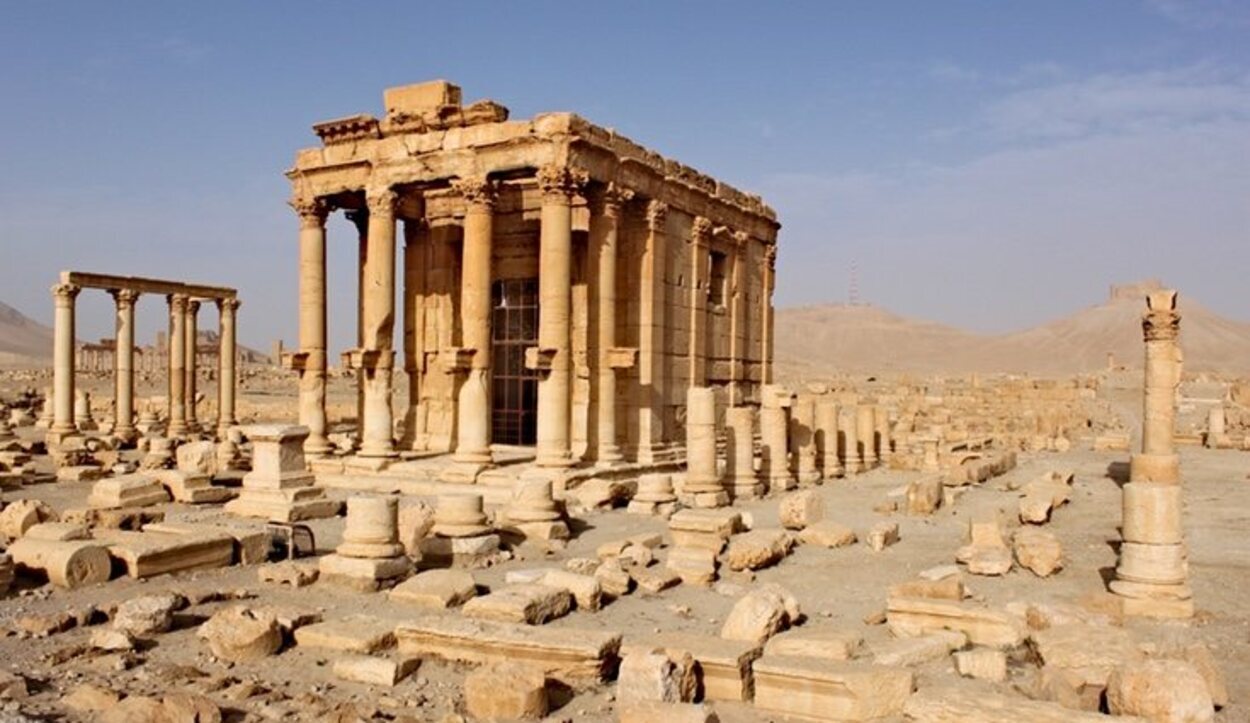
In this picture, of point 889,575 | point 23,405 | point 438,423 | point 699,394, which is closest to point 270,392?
point 23,405

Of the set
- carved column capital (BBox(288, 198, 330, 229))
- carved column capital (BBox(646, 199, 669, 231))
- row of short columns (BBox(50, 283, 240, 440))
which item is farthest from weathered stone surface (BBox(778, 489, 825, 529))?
row of short columns (BBox(50, 283, 240, 440))

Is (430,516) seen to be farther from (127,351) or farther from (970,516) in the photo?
(127,351)

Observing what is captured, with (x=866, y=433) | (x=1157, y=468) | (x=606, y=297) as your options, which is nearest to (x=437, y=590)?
(x=1157, y=468)

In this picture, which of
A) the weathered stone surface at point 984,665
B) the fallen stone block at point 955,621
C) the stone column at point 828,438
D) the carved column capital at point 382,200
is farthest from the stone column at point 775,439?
the weathered stone surface at point 984,665

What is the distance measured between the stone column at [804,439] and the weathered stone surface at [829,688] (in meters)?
13.8

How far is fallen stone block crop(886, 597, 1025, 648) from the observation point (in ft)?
27.7

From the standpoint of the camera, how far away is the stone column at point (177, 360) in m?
29.8

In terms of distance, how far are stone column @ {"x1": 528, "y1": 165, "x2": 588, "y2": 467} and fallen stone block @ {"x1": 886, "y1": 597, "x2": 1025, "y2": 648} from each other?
30.4ft

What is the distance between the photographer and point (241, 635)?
26.9 feet

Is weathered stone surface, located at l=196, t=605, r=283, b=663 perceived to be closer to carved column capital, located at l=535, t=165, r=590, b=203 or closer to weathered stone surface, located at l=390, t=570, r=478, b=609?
weathered stone surface, located at l=390, t=570, r=478, b=609

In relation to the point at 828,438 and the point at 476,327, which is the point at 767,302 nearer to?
the point at 828,438

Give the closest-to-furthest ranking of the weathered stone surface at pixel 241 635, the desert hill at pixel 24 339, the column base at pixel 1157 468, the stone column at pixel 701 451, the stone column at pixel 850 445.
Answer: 1. the weathered stone surface at pixel 241 635
2. the column base at pixel 1157 468
3. the stone column at pixel 701 451
4. the stone column at pixel 850 445
5. the desert hill at pixel 24 339

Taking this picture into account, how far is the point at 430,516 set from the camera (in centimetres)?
1300

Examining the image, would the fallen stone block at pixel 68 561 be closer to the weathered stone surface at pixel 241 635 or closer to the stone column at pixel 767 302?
the weathered stone surface at pixel 241 635
